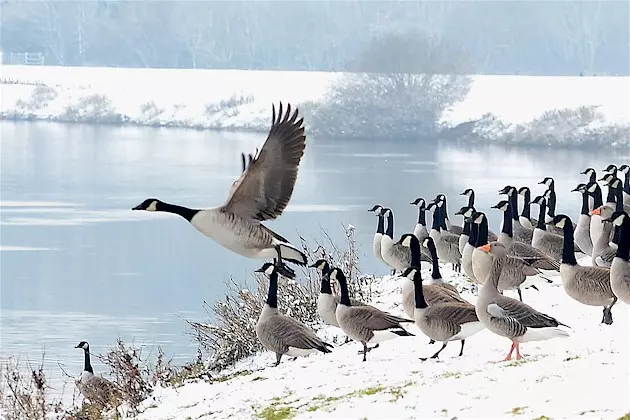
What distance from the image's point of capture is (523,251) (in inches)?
436

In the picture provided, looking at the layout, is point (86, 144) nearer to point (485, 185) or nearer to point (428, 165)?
point (428, 165)

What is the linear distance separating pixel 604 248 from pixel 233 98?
51.4 metres

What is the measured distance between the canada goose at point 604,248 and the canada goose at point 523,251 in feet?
1.21

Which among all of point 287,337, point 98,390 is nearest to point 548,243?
point 287,337

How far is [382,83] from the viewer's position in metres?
55.3

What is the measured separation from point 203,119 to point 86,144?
12.5m

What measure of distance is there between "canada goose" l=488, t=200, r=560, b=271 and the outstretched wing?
2583 millimetres

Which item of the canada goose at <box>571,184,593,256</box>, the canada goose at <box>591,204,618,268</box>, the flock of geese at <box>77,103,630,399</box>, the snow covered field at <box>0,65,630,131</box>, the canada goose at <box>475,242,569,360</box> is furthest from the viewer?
the snow covered field at <box>0,65,630,131</box>

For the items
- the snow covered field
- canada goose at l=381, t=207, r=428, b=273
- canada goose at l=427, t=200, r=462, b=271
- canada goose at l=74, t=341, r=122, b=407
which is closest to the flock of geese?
canada goose at l=74, t=341, r=122, b=407

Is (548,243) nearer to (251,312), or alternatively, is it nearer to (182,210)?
(251,312)

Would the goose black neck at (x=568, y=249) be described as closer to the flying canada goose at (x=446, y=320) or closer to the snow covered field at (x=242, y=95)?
the flying canada goose at (x=446, y=320)

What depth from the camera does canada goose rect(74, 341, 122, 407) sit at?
9809 millimetres

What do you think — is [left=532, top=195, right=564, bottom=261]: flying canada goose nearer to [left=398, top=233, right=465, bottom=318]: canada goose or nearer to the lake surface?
[left=398, top=233, right=465, bottom=318]: canada goose

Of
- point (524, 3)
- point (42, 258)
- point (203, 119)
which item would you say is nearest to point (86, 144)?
point (203, 119)
